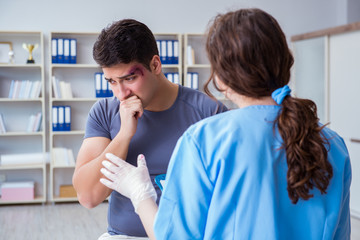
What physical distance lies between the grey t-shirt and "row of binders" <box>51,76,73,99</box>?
3372 millimetres

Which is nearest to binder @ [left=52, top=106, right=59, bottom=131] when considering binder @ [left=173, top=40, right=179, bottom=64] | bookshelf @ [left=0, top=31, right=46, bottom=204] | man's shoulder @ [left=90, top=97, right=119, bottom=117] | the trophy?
bookshelf @ [left=0, top=31, right=46, bottom=204]

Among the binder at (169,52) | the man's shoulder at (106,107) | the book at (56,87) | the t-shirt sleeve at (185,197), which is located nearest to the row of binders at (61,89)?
the book at (56,87)

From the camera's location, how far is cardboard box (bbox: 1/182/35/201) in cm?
457

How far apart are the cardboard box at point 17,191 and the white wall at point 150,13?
1698mm

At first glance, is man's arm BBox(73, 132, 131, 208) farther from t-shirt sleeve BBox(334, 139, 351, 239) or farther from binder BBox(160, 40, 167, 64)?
binder BBox(160, 40, 167, 64)

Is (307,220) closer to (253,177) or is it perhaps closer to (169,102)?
(253,177)

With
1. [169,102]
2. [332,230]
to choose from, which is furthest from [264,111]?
[169,102]

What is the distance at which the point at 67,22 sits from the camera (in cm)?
485

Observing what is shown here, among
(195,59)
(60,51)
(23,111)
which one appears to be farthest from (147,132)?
(195,59)

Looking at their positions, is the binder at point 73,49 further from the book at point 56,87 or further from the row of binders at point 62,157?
the row of binders at point 62,157

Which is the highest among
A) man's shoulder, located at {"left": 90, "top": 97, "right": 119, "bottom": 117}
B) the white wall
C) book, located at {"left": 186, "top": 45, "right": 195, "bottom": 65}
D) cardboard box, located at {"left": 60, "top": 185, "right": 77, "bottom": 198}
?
the white wall

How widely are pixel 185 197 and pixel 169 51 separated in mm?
4121

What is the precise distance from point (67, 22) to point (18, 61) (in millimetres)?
699

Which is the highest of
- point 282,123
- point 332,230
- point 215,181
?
point 282,123
